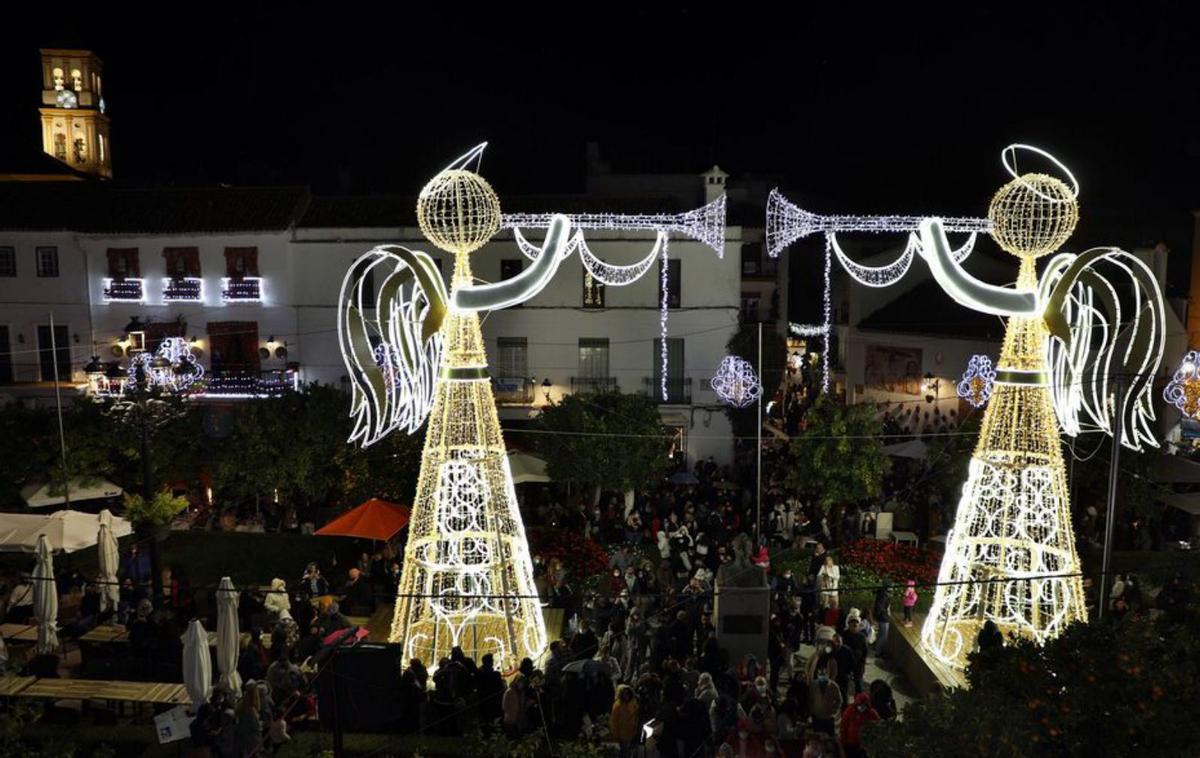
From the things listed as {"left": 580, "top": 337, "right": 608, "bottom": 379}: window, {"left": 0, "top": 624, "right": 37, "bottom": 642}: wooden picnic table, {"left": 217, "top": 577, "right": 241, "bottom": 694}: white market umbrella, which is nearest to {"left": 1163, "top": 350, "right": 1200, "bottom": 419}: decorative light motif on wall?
{"left": 580, "top": 337, "right": 608, "bottom": 379}: window

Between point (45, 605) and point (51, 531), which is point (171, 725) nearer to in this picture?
point (45, 605)

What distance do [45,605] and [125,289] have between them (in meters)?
18.2

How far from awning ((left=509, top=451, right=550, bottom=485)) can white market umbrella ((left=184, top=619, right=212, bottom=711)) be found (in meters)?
10.6

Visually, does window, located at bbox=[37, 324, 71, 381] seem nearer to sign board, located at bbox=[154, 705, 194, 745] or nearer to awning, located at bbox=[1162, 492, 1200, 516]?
sign board, located at bbox=[154, 705, 194, 745]

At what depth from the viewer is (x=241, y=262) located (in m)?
31.1

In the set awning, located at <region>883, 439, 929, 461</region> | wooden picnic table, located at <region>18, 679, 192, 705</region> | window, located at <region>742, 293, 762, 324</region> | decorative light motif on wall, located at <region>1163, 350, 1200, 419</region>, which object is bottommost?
wooden picnic table, located at <region>18, 679, 192, 705</region>

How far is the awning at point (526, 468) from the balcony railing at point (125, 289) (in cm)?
1509

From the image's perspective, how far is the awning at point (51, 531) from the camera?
17391 mm

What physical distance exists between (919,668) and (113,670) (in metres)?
12.7

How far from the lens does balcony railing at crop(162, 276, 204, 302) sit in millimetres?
31125

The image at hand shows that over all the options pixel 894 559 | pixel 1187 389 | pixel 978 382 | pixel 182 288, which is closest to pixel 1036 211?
pixel 894 559

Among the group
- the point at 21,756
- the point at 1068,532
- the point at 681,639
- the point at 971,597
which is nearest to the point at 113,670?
the point at 21,756

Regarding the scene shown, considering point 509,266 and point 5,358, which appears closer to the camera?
point 509,266

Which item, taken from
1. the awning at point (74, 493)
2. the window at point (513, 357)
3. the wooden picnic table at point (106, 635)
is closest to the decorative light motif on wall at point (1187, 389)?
the window at point (513, 357)
